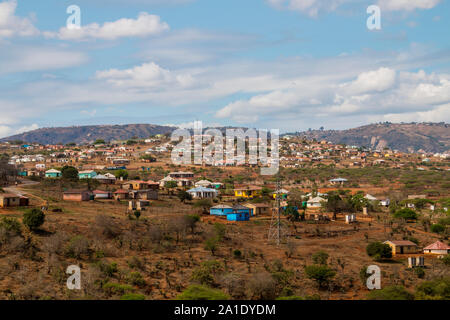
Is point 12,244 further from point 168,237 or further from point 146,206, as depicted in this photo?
point 146,206

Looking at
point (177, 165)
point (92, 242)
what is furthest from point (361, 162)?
point (92, 242)

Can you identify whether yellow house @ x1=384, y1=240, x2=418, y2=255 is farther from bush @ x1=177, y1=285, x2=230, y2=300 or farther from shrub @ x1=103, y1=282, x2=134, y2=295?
shrub @ x1=103, y1=282, x2=134, y2=295

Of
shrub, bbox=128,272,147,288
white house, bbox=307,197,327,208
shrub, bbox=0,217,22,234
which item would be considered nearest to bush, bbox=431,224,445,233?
white house, bbox=307,197,327,208

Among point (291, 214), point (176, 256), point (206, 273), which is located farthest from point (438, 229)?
point (206, 273)

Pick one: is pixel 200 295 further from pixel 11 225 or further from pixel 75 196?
pixel 75 196

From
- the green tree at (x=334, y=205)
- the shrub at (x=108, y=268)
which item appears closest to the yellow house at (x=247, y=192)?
the green tree at (x=334, y=205)

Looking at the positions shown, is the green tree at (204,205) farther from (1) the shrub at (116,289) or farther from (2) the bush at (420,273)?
(1) the shrub at (116,289)
